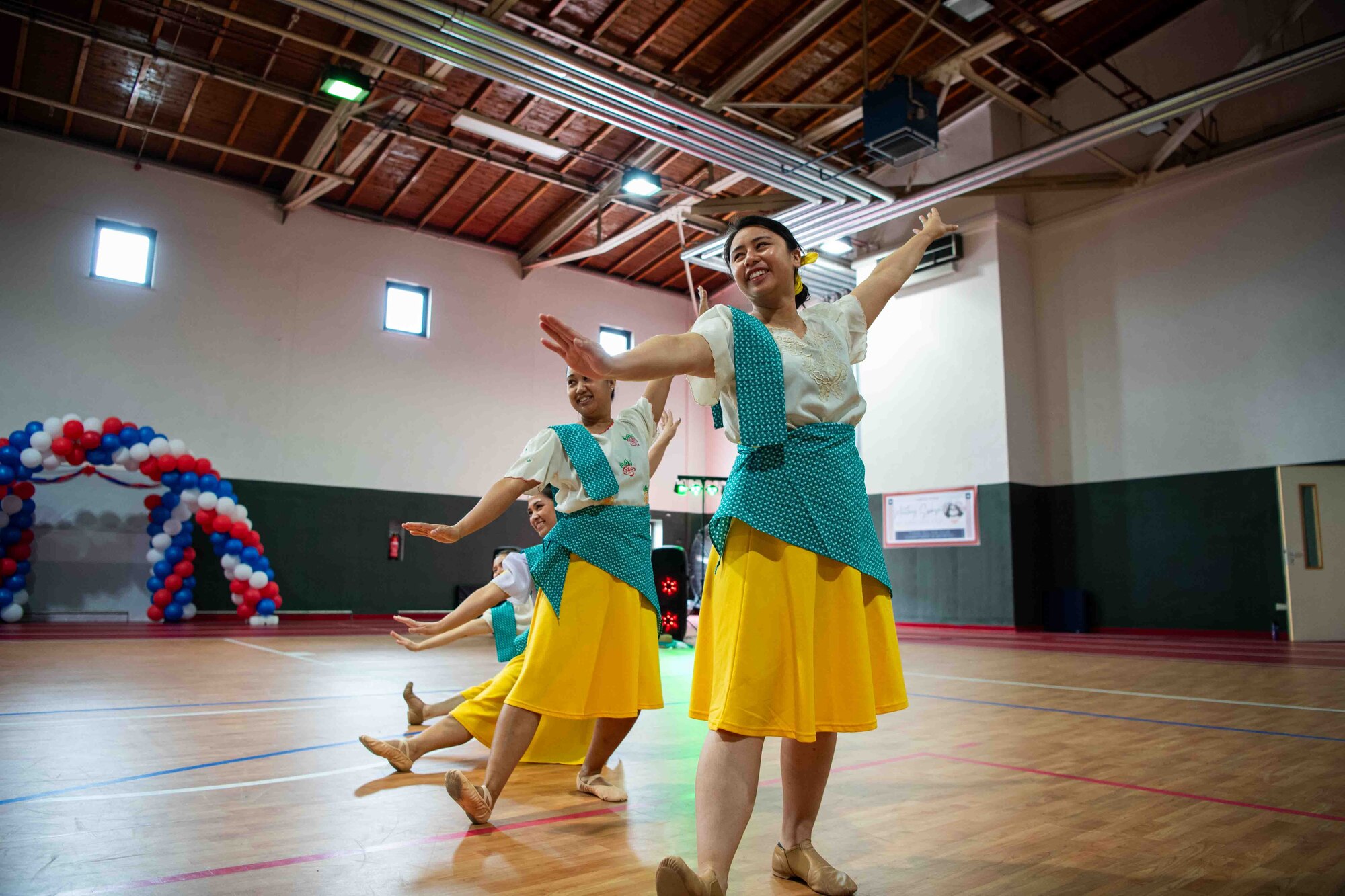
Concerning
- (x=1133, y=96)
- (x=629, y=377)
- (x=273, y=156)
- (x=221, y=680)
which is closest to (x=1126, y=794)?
(x=629, y=377)

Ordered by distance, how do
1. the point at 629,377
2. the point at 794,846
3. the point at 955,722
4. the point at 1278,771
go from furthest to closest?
1. the point at 955,722
2. the point at 1278,771
3. the point at 794,846
4. the point at 629,377

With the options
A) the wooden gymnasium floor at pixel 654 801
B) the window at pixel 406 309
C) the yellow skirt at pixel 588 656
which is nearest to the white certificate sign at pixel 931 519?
the wooden gymnasium floor at pixel 654 801

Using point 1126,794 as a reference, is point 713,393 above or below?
above

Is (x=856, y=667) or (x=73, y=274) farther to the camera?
(x=73, y=274)

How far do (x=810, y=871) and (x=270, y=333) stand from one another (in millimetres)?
13172

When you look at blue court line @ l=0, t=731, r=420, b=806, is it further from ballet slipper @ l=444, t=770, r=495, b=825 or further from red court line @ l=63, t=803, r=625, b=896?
ballet slipper @ l=444, t=770, r=495, b=825

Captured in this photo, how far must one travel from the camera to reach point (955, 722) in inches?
158

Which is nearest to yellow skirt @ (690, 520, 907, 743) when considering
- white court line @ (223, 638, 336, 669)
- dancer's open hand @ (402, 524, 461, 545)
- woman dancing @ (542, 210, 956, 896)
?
woman dancing @ (542, 210, 956, 896)

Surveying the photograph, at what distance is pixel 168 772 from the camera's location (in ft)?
9.23

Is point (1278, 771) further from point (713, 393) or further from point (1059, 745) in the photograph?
point (713, 393)

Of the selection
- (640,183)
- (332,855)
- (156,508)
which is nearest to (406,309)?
(156,508)

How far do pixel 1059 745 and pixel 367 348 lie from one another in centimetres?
1268

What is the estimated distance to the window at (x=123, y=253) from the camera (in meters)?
11.9

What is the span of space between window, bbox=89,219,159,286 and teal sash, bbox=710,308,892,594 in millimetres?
13056
